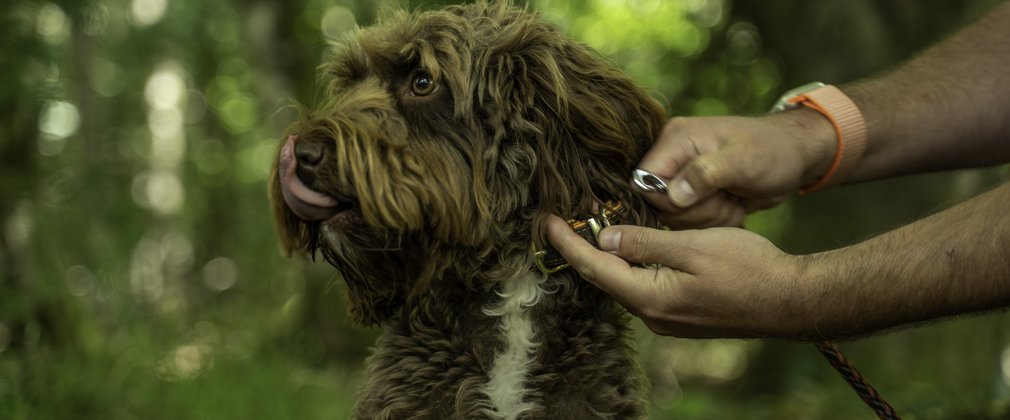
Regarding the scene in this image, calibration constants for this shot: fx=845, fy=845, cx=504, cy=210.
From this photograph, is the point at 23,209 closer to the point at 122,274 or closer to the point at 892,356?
the point at 122,274

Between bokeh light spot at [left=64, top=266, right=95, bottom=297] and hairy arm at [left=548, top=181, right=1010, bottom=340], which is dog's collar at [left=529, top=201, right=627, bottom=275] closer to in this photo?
hairy arm at [left=548, top=181, right=1010, bottom=340]

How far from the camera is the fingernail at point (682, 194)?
113 inches

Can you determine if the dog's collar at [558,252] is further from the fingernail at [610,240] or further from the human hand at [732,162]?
the human hand at [732,162]

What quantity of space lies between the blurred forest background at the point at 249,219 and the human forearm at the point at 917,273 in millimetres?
439

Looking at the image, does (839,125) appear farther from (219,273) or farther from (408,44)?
(219,273)

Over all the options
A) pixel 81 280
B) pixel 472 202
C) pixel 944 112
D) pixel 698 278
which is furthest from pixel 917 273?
pixel 81 280

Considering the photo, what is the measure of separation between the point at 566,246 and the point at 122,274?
14.5ft

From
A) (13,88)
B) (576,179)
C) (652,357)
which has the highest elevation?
(13,88)

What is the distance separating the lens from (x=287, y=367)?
661 cm

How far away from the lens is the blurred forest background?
4.59 metres

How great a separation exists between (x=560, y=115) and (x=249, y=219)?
10.6 metres

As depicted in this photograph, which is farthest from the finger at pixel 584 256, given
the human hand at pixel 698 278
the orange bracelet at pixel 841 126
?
the orange bracelet at pixel 841 126

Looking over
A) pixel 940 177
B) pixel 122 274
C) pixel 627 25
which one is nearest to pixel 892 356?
pixel 940 177

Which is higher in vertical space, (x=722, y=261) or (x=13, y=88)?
(x=13, y=88)
